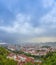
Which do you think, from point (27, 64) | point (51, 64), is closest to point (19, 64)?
point (27, 64)

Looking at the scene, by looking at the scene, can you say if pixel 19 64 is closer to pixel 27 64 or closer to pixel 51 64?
pixel 27 64

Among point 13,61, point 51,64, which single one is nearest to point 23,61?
point 13,61

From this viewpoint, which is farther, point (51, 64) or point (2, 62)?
point (2, 62)

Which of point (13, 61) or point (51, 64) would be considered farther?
point (13, 61)

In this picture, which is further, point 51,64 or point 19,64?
point 19,64

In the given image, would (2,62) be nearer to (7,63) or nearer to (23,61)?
(7,63)

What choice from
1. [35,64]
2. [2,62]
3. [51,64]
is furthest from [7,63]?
[51,64]

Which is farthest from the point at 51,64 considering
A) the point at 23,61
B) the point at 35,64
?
the point at 23,61
